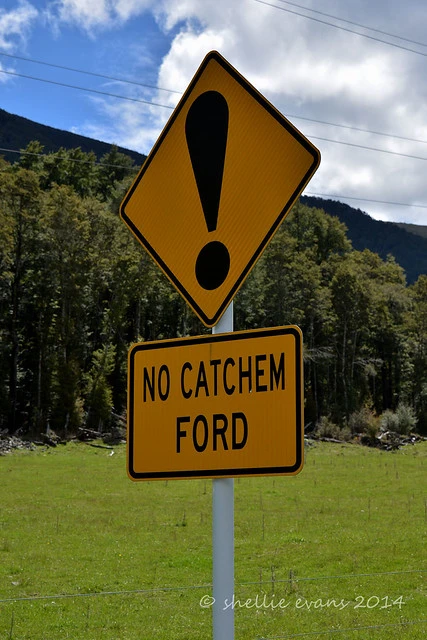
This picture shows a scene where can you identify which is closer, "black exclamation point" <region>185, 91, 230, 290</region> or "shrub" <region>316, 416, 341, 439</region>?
"black exclamation point" <region>185, 91, 230, 290</region>

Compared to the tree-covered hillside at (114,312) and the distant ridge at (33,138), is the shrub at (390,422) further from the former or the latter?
the distant ridge at (33,138)

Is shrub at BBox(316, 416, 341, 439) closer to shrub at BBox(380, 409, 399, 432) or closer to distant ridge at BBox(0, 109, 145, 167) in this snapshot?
shrub at BBox(380, 409, 399, 432)

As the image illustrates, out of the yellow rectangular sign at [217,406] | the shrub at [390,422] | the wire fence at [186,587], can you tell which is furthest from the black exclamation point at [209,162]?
the shrub at [390,422]

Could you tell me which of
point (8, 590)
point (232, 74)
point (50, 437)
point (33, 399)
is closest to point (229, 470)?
point (232, 74)

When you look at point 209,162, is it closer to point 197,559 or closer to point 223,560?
point 223,560

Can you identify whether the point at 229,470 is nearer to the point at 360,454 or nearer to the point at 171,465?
the point at 171,465

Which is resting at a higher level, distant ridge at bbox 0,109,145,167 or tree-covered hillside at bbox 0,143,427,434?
distant ridge at bbox 0,109,145,167

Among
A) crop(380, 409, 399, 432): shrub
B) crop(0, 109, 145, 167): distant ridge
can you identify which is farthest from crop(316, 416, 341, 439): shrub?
crop(0, 109, 145, 167): distant ridge

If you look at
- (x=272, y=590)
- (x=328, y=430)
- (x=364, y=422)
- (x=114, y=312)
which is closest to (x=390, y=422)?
(x=364, y=422)

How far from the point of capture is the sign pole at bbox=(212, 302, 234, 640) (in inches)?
84.7

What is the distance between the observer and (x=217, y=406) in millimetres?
2238

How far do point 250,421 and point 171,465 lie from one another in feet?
1.08

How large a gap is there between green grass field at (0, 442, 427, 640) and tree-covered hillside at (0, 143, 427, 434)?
66.9ft

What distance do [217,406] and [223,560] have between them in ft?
1.50
